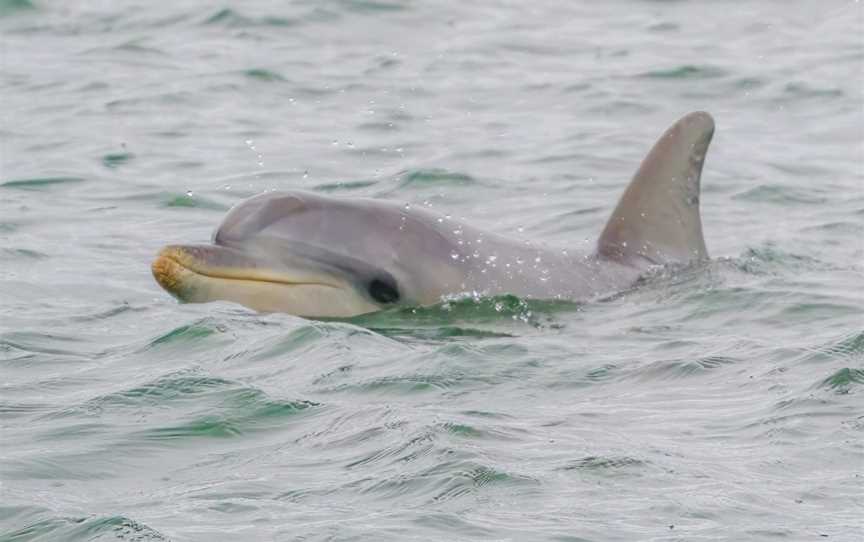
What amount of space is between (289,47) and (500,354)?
15.1 meters

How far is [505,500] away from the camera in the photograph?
8711mm

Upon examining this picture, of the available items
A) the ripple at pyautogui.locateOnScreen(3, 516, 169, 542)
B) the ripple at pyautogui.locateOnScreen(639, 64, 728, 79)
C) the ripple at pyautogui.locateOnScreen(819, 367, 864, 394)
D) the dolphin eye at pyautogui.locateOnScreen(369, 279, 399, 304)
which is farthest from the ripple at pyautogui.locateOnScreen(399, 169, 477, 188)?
the ripple at pyautogui.locateOnScreen(3, 516, 169, 542)

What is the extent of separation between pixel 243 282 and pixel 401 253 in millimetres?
1069

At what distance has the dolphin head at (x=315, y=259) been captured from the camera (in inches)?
468

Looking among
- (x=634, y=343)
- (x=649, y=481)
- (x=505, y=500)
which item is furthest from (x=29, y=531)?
(x=634, y=343)

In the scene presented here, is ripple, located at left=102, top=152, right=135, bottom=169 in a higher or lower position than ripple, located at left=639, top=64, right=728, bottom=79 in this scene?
lower

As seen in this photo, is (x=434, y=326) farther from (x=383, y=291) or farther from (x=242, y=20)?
(x=242, y=20)

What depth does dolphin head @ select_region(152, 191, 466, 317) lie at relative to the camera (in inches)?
468

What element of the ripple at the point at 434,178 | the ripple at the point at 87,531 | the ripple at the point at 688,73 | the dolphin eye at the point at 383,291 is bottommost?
the ripple at the point at 434,178

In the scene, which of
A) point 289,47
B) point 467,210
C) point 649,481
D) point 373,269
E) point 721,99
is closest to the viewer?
point 649,481

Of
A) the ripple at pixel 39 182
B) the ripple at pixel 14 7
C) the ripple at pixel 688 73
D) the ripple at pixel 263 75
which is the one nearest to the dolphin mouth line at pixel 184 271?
the ripple at pixel 39 182

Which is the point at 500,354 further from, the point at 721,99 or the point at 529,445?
the point at 721,99

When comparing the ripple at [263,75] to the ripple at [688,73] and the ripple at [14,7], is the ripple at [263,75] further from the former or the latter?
the ripple at [14,7]

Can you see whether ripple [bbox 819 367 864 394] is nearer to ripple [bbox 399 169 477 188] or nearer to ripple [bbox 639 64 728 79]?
ripple [bbox 399 169 477 188]
